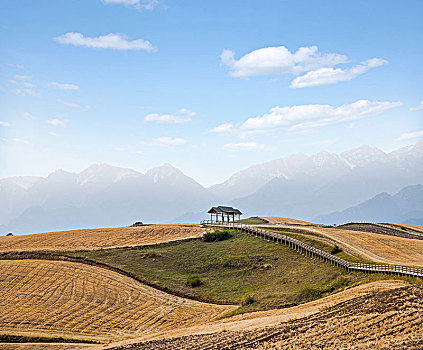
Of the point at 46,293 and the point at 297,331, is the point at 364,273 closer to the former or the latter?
the point at 297,331

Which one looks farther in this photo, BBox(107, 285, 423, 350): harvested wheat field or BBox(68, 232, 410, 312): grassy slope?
BBox(68, 232, 410, 312): grassy slope

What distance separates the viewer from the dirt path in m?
33.4

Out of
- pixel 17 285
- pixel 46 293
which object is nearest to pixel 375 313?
pixel 46 293

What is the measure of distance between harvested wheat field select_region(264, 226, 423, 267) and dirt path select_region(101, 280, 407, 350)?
1352cm

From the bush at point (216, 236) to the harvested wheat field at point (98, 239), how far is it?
12.2 ft

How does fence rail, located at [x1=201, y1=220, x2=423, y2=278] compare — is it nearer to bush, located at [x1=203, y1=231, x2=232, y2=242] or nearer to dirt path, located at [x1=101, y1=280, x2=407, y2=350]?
dirt path, located at [x1=101, y1=280, x2=407, y2=350]

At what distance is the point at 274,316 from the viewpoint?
118 feet

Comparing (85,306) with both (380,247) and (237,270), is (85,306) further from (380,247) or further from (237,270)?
(380,247)

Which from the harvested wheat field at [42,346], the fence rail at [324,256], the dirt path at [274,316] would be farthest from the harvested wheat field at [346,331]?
the fence rail at [324,256]

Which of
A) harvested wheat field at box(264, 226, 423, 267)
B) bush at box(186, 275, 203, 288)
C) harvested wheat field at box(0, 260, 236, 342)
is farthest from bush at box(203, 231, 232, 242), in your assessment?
harvested wheat field at box(0, 260, 236, 342)

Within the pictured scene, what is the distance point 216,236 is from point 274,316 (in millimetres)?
43463

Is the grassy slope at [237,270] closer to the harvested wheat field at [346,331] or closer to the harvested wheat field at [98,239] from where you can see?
the harvested wheat field at [98,239]

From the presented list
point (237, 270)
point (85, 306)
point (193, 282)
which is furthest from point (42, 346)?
point (237, 270)

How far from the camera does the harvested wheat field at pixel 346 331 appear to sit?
22.5 m
